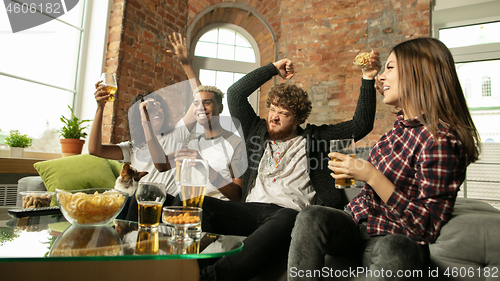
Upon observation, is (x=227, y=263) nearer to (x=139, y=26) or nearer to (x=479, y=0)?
(x=139, y=26)

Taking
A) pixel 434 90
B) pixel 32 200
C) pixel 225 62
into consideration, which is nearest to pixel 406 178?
pixel 434 90

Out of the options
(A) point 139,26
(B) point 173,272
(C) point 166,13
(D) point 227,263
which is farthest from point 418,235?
(C) point 166,13

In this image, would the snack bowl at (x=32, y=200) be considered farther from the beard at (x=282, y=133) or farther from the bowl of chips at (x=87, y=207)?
the beard at (x=282, y=133)

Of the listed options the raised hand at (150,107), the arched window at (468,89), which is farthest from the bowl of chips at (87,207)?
the arched window at (468,89)

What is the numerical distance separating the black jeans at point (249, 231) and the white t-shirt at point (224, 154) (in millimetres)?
327

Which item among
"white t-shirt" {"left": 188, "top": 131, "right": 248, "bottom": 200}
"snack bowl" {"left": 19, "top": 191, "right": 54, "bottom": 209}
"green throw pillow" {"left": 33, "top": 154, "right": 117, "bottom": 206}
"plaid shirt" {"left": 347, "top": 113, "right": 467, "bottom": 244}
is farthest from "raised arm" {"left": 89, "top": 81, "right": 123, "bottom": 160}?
"plaid shirt" {"left": 347, "top": 113, "right": 467, "bottom": 244}

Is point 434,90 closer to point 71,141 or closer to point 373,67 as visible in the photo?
point 373,67

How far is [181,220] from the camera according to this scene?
2.94 feet

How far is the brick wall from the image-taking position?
9.67 feet

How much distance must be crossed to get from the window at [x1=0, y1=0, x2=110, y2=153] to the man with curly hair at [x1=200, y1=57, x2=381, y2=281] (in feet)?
5.76

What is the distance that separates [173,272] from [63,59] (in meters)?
2.68

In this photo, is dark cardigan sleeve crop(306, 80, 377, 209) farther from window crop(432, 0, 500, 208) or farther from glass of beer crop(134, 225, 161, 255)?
window crop(432, 0, 500, 208)

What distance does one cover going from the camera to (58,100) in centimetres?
281

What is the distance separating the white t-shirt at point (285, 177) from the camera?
151 cm
